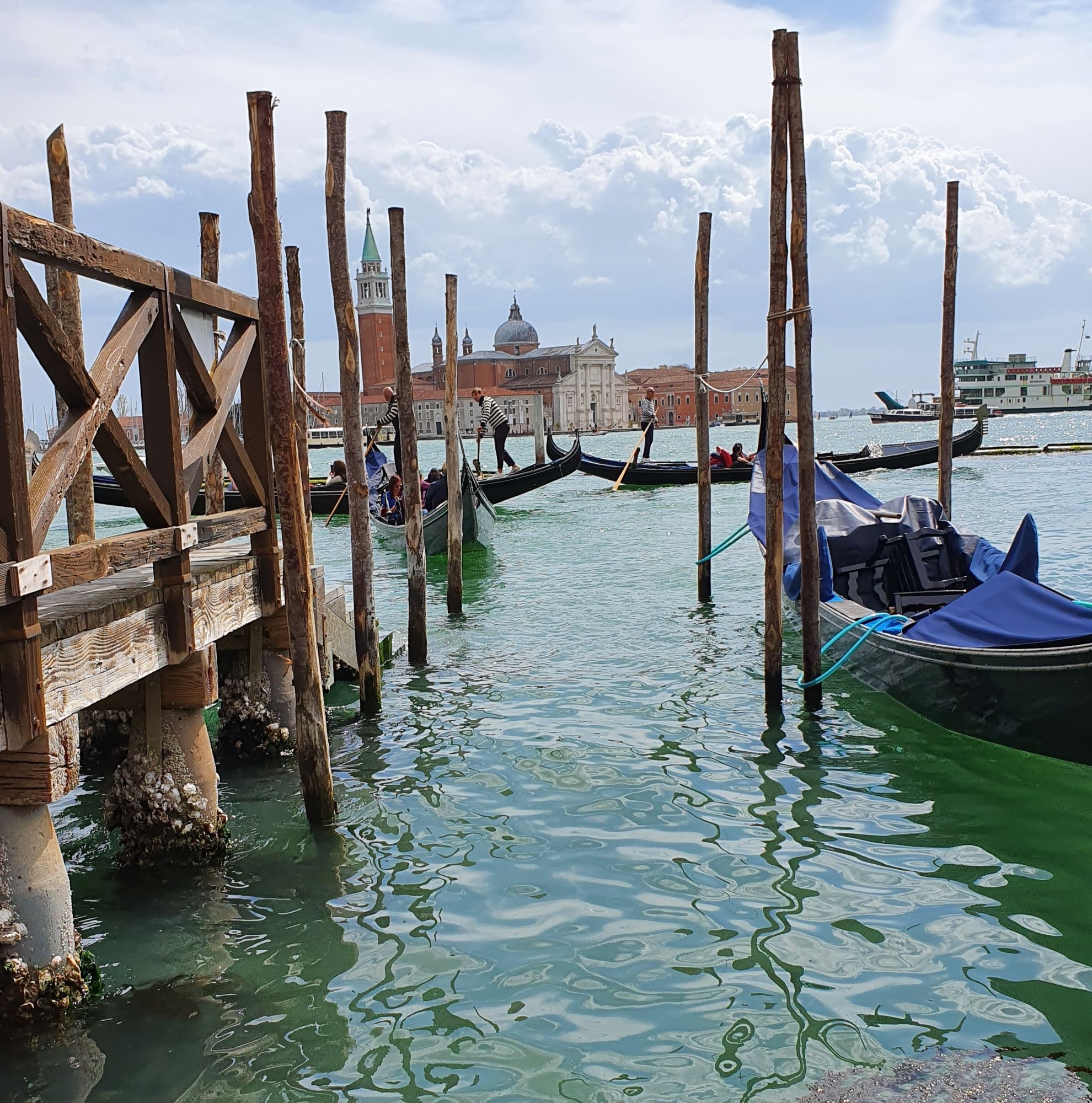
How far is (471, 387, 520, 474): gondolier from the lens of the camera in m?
15.8

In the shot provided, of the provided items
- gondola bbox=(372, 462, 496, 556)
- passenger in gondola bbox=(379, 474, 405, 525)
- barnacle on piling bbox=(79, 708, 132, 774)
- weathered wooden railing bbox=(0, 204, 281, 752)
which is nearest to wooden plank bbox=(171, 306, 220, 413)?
weathered wooden railing bbox=(0, 204, 281, 752)

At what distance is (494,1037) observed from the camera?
248cm

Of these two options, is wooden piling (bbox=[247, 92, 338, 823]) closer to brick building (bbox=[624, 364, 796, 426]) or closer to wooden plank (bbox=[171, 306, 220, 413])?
wooden plank (bbox=[171, 306, 220, 413])

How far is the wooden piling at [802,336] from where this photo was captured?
173 inches

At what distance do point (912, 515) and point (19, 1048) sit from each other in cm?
510

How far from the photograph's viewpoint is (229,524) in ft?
11.9

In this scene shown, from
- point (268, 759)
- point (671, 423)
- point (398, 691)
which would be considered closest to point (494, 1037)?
point (268, 759)

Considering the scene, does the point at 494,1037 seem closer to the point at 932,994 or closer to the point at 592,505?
the point at 932,994

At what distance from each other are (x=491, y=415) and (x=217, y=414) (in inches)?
511

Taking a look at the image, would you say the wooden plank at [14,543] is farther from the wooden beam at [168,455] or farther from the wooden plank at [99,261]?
the wooden beam at [168,455]

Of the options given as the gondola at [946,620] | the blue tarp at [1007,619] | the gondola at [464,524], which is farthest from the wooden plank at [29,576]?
the gondola at [464,524]

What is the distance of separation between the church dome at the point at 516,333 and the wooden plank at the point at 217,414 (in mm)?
81036

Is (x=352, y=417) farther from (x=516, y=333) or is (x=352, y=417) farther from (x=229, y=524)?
(x=516, y=333)

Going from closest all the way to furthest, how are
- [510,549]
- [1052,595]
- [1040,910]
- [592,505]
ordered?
[1040,910], [1052,595], [510,549], [592,505]
